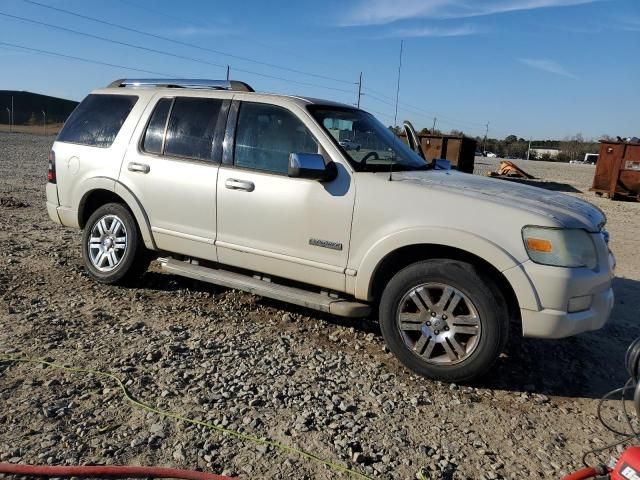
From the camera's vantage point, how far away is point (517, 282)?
3664 millimetres

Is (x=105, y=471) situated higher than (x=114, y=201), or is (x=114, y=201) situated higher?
(x=114, y=201)

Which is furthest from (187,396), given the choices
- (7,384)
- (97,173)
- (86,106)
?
(86,106)

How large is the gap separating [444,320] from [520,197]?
1041 mm

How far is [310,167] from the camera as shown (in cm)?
417

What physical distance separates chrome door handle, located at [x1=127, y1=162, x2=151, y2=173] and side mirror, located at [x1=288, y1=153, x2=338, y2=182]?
1.71 m

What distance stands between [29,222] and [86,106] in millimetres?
3357

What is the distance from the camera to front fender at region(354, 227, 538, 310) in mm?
3656

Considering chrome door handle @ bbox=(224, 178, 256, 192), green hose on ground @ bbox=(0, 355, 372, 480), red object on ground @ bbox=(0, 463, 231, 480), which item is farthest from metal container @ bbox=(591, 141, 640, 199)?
red object on ground @ bbox=(0, 463, 231, 480)

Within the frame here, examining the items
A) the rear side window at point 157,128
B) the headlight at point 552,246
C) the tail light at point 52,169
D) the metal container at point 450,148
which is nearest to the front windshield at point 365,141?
the headlight at point 552,246

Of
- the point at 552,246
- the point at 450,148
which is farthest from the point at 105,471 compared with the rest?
the point at 450,148

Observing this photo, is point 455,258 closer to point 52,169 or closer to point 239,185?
point 239,185

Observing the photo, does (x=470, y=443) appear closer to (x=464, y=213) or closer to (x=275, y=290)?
(x=464, y=213)

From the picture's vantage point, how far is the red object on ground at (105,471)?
2.66 m

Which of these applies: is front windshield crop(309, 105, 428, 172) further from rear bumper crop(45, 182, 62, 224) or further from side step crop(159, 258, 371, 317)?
rear bumper crop(45, 182, 62, 224)
